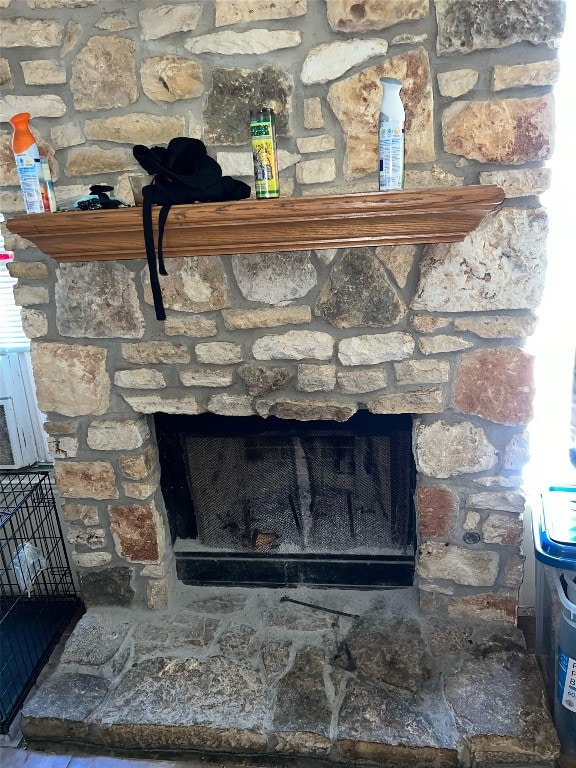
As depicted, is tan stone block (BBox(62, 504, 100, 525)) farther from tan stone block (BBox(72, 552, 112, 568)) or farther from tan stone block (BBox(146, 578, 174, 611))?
tan stone block (BBox(146, 578, 174, 611))

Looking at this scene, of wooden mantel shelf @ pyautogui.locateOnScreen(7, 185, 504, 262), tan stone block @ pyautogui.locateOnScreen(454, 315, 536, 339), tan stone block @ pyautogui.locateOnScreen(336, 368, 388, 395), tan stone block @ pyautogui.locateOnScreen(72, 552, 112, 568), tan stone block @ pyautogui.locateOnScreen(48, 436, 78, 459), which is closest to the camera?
wooden mantel shelf @ pyautogui.locateOnScreen(7, 185, 504, 262)

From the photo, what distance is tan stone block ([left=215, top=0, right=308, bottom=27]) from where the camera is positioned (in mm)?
1450

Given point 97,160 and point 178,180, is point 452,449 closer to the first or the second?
point 178,180

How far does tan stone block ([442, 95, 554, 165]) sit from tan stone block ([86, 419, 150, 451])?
4.22ft

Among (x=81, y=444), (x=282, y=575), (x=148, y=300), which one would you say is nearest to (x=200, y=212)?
(x=148, y=300)

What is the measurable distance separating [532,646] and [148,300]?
1744mm

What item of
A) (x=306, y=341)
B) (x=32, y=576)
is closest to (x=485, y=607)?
(x=306, y=341)

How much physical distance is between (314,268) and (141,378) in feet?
2.18

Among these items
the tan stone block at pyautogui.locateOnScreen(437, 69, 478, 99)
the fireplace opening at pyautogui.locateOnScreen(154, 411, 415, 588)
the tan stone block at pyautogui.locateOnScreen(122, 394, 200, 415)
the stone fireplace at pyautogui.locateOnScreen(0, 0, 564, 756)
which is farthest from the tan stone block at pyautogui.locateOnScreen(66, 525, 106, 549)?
the tan stone block at pyautogui.locateOnScreen(437, 69, 478, 99)

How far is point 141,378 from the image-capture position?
1796 mm

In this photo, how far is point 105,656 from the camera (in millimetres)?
1875

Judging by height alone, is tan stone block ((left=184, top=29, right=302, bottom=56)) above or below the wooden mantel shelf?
above

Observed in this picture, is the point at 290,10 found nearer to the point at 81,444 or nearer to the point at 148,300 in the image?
the point at 148,300

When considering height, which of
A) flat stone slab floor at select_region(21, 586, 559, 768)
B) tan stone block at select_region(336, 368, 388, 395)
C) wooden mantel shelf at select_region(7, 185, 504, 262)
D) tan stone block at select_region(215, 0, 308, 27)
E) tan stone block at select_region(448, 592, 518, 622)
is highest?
tan stone block at select_region(215, 0, 308, 27)
